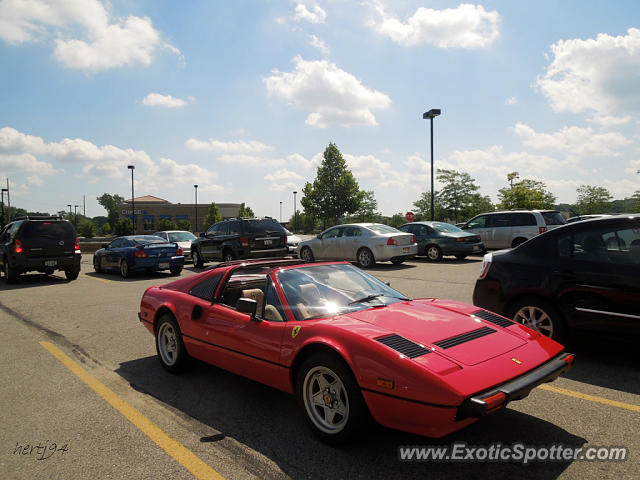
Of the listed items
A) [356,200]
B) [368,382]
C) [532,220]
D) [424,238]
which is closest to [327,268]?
[368,382]

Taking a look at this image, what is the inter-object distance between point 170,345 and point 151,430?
60.1 inches

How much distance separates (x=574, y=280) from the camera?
464cm

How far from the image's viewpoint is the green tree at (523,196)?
53281mm

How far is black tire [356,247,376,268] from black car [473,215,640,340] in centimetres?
931

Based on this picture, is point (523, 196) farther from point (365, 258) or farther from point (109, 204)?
point (109, 204)

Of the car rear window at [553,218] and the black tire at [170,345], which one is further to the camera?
the car rear window at [553,218]

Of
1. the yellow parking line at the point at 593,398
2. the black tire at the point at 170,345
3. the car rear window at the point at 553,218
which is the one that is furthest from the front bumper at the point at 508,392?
the car rear window at the point at 553,218

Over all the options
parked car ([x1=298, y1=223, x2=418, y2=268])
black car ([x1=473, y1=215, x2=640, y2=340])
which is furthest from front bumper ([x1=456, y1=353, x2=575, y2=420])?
parked car ([x1=298, y1=223, x2=418, y2=268])

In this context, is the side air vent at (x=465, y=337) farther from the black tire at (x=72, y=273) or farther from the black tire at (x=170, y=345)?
the black tire at (x=72, y=273)

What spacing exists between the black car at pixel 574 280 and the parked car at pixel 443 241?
35.4 feet

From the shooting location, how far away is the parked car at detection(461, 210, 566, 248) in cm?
1644

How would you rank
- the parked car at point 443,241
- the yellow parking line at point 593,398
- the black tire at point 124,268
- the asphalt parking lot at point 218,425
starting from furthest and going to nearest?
the parked car at point 443,241, the black tire at point 124,268, the yellow parking line at point 593,398, the asphalt parking lot at point 218,425

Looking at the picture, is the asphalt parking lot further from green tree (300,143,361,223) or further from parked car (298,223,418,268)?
green tree (300,143,361,223)

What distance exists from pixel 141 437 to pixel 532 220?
1638 cm
